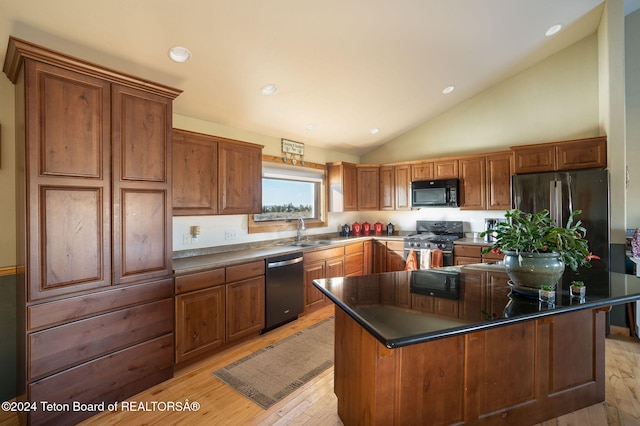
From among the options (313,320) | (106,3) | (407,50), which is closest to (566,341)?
(313,320)

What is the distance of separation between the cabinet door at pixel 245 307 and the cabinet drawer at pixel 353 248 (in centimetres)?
164

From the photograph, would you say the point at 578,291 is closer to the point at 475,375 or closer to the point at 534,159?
the point at 475,375

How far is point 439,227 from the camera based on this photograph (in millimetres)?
4844

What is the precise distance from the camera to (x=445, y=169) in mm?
4531

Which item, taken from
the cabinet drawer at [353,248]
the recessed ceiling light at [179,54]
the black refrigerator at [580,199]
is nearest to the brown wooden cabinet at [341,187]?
the cabinet drawer at [353,248]

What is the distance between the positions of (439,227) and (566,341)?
3.11m

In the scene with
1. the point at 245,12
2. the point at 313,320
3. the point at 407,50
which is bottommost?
the point at 313,320

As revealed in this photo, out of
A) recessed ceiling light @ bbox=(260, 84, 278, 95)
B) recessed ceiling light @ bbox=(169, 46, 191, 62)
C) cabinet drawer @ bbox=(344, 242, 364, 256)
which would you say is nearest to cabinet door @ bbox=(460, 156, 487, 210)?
cabinet drawer @ bbox=(344, 242, 364, 256)

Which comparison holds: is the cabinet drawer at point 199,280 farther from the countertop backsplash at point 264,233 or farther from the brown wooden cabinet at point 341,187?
the brown wooden cabinet at point 341,187

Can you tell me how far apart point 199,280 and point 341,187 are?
2.89 m

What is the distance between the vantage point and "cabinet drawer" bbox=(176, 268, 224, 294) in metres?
2.43

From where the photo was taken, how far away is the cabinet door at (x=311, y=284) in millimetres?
3683

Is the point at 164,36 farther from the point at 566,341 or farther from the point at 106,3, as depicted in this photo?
the point at 566,341

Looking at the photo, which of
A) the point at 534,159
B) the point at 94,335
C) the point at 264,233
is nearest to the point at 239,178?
the point at 264,233
